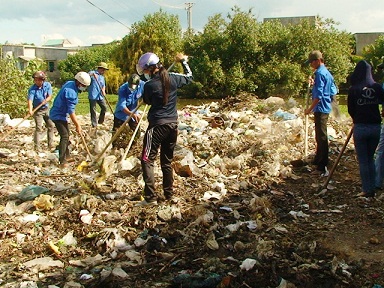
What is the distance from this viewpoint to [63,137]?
656cm

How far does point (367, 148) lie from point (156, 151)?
2.29 metres

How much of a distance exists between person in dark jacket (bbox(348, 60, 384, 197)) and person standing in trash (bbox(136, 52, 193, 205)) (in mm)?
1878

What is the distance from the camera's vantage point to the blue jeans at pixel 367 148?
4.83 meters

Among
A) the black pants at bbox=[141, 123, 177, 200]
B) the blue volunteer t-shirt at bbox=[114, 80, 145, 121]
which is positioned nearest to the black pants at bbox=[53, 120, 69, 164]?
the blue volunteer t-shirt at bbox=[114, 80, 145, 121]

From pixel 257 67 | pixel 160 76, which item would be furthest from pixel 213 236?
pixel 257 67

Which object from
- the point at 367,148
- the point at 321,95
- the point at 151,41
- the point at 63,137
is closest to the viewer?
the point at 367,148

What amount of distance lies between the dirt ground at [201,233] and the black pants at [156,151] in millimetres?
215

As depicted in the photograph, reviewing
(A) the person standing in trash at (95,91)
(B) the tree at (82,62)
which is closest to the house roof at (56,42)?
(B) the tree at (82,62)

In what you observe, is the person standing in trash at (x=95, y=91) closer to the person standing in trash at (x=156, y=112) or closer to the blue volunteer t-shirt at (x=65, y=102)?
the blue volunteer t-shirt at (x=65, y=102)

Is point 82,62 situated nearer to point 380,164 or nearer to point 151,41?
point 151,41

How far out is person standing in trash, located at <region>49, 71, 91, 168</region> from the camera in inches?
Result: 243

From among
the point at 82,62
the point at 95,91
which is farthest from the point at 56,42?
the point at 95,91

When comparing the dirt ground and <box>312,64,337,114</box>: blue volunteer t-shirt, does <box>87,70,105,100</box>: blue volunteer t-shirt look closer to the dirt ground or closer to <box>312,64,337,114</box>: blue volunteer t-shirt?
the dirt ground

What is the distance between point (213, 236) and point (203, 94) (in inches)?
639
